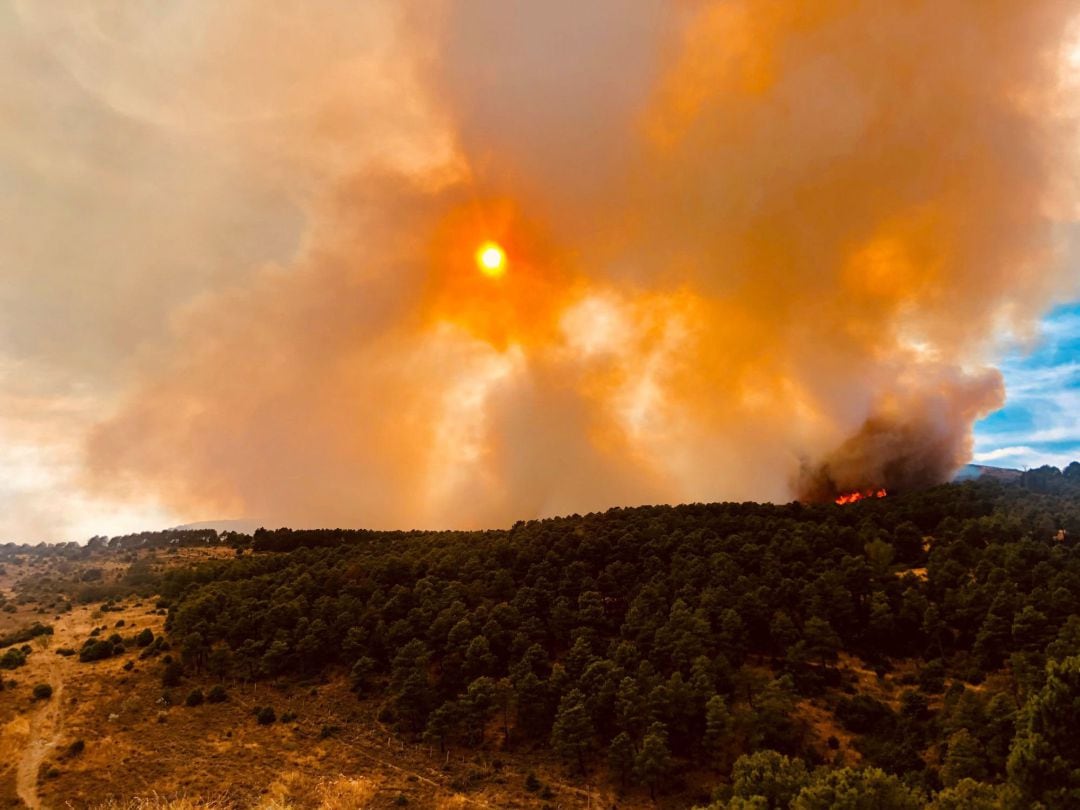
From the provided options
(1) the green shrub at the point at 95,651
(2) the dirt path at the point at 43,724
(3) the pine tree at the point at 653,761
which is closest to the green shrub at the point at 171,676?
(2) the dirt path at the point at 43,724

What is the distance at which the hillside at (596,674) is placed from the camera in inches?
2491

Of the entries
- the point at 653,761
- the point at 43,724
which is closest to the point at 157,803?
the point at 43,724

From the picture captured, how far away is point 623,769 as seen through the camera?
67000 mm

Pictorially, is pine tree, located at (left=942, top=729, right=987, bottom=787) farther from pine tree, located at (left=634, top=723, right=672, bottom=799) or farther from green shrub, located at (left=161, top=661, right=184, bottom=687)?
green shrub, located at (left=161, top=661, right=184, bottom=687)

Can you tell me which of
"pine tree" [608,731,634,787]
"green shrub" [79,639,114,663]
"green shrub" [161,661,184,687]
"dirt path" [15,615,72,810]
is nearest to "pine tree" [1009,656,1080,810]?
"pine tree" [608,731,634,787]

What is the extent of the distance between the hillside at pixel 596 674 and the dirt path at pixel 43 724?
0.39 metres

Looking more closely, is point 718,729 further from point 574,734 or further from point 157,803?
point 157,803

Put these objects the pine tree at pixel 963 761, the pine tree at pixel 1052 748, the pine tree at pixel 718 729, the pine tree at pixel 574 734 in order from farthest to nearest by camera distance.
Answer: the pine tree at pixel 574 734, the pine tree at pixel 718 729, the pine tree at pixel 963 761, the pine tree at pixel 1052 748

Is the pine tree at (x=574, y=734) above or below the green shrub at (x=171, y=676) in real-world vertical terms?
below

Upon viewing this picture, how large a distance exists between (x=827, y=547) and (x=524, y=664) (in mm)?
62868

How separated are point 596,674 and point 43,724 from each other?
7371 centimetres

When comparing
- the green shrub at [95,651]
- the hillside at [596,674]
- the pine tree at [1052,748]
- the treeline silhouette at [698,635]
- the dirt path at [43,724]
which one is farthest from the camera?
the green shrub at [95,651]

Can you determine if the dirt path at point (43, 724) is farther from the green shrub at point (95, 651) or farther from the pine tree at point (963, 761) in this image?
the pine tree at point (963, 761)

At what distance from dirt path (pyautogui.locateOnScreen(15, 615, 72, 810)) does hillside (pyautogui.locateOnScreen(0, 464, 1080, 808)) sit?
39 cm
